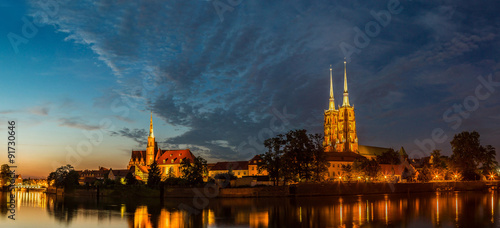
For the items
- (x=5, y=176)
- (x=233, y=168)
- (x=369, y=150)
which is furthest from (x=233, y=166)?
(x=5, y=176)

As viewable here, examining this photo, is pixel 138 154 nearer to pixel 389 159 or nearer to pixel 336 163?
pixel 336 163

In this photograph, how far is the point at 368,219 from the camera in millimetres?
45562

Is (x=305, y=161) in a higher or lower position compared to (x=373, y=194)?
higher

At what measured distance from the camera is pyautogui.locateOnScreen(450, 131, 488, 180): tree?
119250 millimetres

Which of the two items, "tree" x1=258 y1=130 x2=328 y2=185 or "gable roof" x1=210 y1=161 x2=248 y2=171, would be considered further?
"gable roof" x1=210 y1=161 x2=248 y2=171

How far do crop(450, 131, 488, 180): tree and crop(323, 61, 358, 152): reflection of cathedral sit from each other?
190ft

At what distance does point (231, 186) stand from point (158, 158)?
54984mm

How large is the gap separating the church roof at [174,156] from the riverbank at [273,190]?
3063 cm

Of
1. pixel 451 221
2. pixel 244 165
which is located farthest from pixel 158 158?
pixel 451 221

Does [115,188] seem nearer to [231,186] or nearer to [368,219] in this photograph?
[231,186]

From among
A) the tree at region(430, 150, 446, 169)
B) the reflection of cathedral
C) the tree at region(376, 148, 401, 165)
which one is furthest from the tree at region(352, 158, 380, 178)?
the reflection of cathedral

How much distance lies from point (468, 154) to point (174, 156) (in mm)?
85332

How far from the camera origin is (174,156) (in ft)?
433

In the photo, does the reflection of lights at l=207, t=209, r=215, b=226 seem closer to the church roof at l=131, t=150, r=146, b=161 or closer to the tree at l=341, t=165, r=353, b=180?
the tree at l=341, t=165, r=353, b=180
